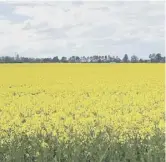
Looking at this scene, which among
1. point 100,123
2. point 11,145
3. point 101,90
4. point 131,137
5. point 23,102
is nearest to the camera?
point 11,145

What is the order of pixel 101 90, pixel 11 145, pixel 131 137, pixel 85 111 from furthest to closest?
1. pixel 101 90
2. pixel 85 111
3. pixel 131 137
4. pixel 11 145

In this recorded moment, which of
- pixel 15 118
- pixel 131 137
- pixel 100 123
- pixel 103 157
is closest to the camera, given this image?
pixel 103 157

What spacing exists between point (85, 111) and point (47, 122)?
166 cm

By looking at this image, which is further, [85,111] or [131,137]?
[85,111]

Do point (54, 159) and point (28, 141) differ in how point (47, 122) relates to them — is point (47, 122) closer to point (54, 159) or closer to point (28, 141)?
point (28, 141)

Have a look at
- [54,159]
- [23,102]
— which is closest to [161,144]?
[54,159]

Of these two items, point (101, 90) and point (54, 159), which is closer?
point (54, 159)

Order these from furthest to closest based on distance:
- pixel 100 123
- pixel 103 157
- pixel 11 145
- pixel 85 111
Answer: pixel 85 111
pixel 100 123
pixel 11 145
pixel 103 157

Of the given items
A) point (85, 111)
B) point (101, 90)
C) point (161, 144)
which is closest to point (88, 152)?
point (161, 144)

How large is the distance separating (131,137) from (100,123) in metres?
1.40

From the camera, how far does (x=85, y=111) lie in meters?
9.98

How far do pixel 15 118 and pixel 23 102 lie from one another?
113 inches

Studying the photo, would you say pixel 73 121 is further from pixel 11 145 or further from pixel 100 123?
pixel 11 145

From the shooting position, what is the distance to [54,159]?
5.83 meters
